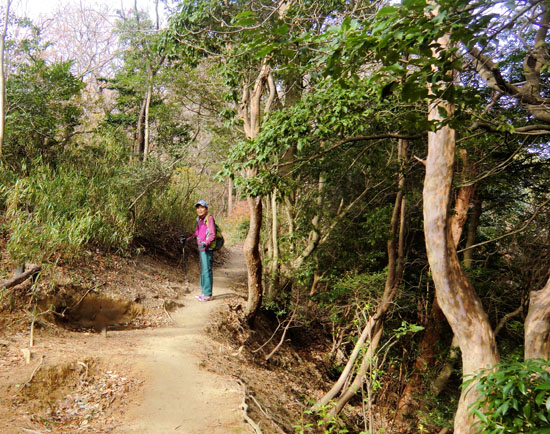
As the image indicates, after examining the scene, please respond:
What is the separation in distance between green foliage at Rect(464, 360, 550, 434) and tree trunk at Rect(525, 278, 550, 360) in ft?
3.69

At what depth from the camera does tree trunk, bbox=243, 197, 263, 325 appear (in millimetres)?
6785

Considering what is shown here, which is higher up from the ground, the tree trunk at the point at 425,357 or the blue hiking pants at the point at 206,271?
the blue hiking pants at the point at 206,271

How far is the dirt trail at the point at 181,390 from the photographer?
3645 millimetres

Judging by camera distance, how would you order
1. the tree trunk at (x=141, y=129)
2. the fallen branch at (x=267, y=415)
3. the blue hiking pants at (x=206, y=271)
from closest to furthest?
the fallen branch at (x=267, y=415)
the blue hiking pants at (x=206, y=271)
the tree trunk at (x=141, y=129)

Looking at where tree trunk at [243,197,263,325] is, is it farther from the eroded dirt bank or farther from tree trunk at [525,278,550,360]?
tree trunk at [525,278,550,360]

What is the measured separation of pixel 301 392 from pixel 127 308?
3.33 m

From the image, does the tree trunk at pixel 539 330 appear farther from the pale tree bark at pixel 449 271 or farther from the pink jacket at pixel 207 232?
the pink jacket at pixel 207 232

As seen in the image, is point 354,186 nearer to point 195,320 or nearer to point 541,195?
point 541,195

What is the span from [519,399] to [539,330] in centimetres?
147

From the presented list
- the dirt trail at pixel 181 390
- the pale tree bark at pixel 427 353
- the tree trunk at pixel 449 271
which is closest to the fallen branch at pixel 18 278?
the dirt trail at pixel 181 390

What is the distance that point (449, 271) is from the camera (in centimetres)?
399

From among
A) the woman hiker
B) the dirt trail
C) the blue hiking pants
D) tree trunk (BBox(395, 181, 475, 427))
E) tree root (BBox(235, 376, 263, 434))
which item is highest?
the woman hiker

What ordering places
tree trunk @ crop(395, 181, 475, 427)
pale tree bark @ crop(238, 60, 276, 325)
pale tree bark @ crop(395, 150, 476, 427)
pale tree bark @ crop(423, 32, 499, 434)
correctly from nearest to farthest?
pale tree bark @ crop(423, 32, 499, 434)
pale tree bark @ crop(238, 60, 276, 325)
pale tree bark @ crop(395, 150, 476, 427)
tree trunk @ crop(395, 181, 475, 427)

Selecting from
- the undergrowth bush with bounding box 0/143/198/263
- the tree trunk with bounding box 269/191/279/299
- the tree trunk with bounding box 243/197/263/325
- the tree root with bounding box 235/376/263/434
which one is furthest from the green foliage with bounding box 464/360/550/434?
the undergrowth bush with bounding box 0/143/198/263
